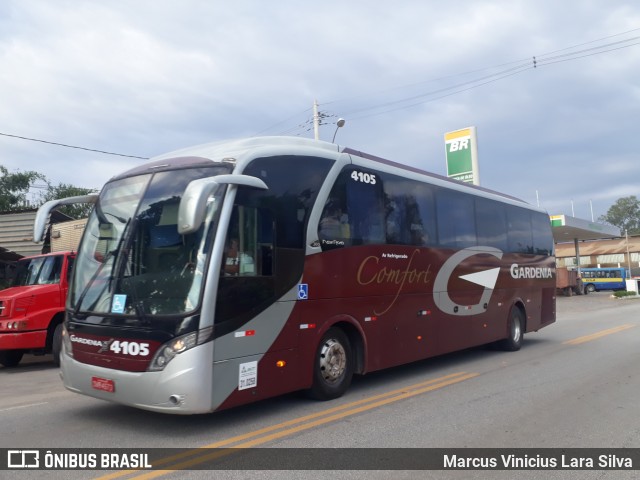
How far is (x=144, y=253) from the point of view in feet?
20.0

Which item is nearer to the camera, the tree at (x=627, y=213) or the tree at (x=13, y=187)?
the tree at (x=13, y=187)

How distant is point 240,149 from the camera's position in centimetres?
666

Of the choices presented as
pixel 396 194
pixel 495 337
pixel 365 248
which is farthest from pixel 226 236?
pixel 495 337

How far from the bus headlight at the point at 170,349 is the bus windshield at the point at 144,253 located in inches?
10.9

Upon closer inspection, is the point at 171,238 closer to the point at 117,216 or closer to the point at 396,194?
the point at 117,216

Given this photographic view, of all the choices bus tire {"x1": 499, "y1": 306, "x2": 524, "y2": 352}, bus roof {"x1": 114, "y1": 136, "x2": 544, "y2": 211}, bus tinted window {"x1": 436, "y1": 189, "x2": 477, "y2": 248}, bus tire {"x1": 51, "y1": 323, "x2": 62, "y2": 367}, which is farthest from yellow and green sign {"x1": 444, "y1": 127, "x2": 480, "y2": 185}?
bus tire {"x1": 51, "y1": 323, "x2": 62, "y2": 367}

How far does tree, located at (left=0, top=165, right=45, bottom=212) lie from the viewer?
88.8ft

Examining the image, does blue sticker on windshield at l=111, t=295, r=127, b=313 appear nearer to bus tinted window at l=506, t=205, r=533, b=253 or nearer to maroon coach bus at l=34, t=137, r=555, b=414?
maroon coach bus at l=34, t=137, r=555, b=414

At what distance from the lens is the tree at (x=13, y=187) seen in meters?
27.1

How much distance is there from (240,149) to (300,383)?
2.98 meters

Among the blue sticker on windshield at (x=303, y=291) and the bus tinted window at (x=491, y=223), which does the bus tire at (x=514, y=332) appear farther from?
the blue sticker on windshield at (x=303, y=291)

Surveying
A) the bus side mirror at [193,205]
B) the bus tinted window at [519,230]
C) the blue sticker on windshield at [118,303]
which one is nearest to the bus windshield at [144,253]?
the blue sticker on windshield at [118,303]

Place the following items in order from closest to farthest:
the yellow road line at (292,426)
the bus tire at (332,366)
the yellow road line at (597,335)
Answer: the yellow road line at (292,426), the bus tire at (332,366), the yellow road line at (597,335)

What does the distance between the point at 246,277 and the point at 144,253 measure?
116 cm
